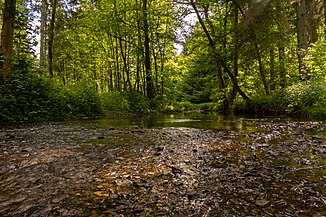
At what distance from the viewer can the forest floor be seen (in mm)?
1739

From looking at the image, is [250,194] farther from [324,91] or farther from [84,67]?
[84,67]

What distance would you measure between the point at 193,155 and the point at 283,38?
9184 millimetres

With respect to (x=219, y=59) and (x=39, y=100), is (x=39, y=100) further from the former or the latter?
(x=219, y=59)

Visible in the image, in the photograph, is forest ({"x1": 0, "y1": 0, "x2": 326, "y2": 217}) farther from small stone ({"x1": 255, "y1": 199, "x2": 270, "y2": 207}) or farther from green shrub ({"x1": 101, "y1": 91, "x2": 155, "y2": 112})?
green shrub ({"x1": 101, "y1": 91, "x2": 155, "y2": 112})

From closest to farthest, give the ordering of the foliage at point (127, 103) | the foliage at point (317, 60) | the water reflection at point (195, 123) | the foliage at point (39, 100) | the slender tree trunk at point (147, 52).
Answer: the water reflection at point (195, 123), the foliage at point (39, 100), the foliage at point (317, 60), the foliage at point (127, 103), the slender tree trunk at point (147, 52)

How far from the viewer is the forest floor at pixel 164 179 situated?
174cm

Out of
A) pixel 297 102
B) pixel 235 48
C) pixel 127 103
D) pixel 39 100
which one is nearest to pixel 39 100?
pixel 39 100

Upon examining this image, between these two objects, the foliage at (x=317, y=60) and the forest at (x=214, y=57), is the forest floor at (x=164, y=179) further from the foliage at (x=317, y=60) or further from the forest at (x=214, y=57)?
the foliage at (x=317, y=60)

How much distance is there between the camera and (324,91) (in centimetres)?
768

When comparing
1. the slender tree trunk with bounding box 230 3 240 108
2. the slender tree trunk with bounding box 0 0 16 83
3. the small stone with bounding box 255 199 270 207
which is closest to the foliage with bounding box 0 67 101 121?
the slender tree trunk with bounding box 0 0 16 83

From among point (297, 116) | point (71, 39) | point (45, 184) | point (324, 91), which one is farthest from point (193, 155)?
point (71, 39)

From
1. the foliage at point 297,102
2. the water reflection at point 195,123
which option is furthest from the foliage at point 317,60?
the water reflection at point 195,123

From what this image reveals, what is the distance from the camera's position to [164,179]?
2385mm

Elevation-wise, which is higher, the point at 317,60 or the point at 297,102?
the point at 317,60
